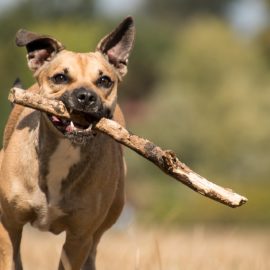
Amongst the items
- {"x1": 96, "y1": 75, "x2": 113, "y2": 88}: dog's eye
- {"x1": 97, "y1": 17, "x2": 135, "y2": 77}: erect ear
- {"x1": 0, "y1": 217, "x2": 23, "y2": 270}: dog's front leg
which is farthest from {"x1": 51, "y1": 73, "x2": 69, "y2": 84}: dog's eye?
{"x1": 0, "y1": 217, "x2": 23, "y2": 270}: dog's front leg

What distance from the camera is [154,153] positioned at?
922 cm

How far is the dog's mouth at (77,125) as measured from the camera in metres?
9.66

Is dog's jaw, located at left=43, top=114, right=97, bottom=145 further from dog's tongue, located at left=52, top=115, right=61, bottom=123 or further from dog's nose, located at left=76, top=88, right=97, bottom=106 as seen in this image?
dog's nose, located at left=76, top=88, right=97, bottom=106

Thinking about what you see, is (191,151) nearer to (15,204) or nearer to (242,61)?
(242,61)

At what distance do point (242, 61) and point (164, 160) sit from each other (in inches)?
2842

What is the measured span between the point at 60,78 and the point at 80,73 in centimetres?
18

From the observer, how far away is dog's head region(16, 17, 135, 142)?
31.8 feet

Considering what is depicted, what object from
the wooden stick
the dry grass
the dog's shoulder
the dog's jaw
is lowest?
the dry grass

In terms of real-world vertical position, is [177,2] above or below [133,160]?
below

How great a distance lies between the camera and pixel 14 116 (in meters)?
11.2

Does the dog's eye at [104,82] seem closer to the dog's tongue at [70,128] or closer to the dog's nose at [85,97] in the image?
the dog's nose at [85,97]

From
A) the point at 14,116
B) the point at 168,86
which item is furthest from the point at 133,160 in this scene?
the point at 14,116

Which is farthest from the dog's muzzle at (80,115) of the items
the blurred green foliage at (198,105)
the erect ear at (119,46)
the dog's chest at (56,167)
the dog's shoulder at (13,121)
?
the blurred green foliage at (198,105)

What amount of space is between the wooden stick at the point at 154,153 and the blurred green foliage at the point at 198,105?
31021mm
